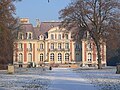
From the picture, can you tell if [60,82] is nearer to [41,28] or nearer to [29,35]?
[29,35]

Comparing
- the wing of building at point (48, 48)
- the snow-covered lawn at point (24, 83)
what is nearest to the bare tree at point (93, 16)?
the snow-covered lawn at point (24, 83)

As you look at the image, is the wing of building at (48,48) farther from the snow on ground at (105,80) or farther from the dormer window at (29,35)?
the snow on ground at (105,80)

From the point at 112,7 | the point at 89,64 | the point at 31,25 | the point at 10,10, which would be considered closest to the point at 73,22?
the point at 112,7

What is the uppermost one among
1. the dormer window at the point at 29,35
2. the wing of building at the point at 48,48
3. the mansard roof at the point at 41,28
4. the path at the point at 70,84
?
the mansard roof at the point at 41,28

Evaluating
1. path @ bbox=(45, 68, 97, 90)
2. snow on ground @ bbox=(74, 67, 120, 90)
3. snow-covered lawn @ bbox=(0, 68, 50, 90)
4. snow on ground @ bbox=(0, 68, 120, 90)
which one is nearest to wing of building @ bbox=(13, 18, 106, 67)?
snow on ground @ bbox=(74, 67, 120, 90)

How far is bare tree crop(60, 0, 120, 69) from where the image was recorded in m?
59.3

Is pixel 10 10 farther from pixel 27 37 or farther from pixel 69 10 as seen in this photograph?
pixel 27 37

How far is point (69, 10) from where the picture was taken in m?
60.1

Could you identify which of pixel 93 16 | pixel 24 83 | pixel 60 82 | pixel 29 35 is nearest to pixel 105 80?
pixel 60 82

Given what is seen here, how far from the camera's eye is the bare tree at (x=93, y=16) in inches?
2335

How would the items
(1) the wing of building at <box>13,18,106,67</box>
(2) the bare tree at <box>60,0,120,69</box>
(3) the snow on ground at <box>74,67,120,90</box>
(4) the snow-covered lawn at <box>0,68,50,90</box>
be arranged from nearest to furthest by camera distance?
(4) the snow-covered lawn at <box>0,68,50,90</box> < (3) the snow on ground at <box>74,67,120,90</box> < (2) the bare tree at <box>60,0,120,69</box> < (1) the wing of building at <box>13,18,106,67</box>

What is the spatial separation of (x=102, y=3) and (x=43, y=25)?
2150 inches

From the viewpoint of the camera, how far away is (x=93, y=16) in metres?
61.4

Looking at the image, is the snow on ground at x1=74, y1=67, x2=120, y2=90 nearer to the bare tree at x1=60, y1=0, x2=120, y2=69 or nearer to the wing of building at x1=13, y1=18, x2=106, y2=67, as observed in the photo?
the bare tree at x1=60, y1=0, x2=120, y2=69
